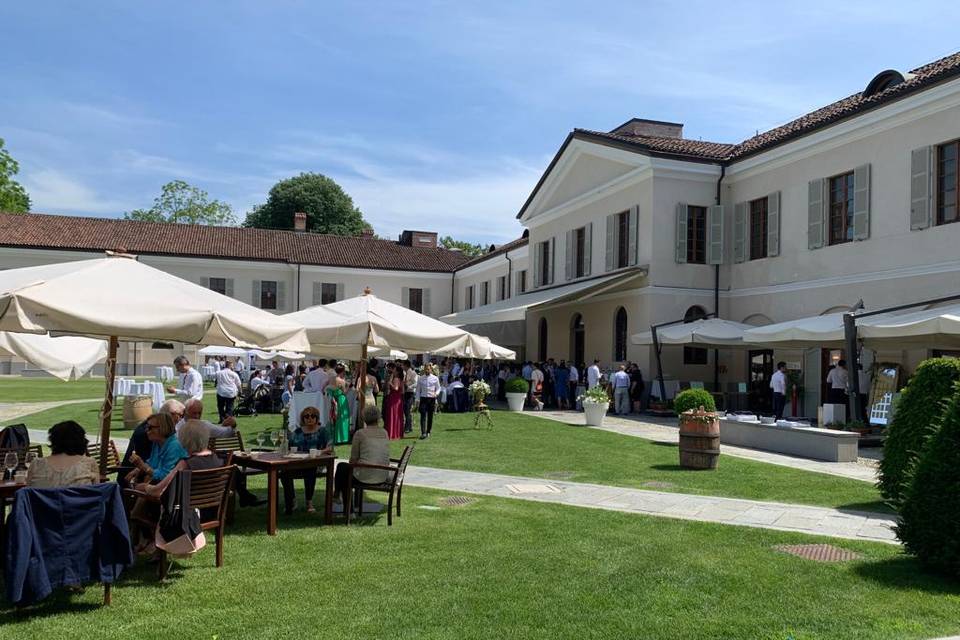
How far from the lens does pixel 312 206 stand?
6031 centimetres

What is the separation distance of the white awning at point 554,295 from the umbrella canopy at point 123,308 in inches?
650

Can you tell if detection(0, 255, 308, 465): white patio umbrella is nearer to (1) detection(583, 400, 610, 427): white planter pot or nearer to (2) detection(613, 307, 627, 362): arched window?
(1) detection(583, 400, 610, 427): white planter pot

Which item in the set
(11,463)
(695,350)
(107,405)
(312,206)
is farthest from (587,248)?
(312,206)

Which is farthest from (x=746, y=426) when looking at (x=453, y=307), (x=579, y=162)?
(x=453, y=307)

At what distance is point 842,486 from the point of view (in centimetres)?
990

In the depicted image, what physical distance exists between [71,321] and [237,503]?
11.0 feet

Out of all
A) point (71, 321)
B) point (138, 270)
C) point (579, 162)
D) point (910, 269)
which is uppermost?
point (579, 162)

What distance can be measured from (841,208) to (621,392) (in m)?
7.19

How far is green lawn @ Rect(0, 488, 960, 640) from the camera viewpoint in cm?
460

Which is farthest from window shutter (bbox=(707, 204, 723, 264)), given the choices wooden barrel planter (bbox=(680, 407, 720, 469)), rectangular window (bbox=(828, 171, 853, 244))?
wooden barrel planter (bbox=(680, 407, 720, 469))

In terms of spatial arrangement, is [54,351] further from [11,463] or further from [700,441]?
[700,441]

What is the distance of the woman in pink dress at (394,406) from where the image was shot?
1504cm

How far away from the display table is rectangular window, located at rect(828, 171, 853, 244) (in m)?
6.67

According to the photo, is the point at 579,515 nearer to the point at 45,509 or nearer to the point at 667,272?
the point at 45,509
